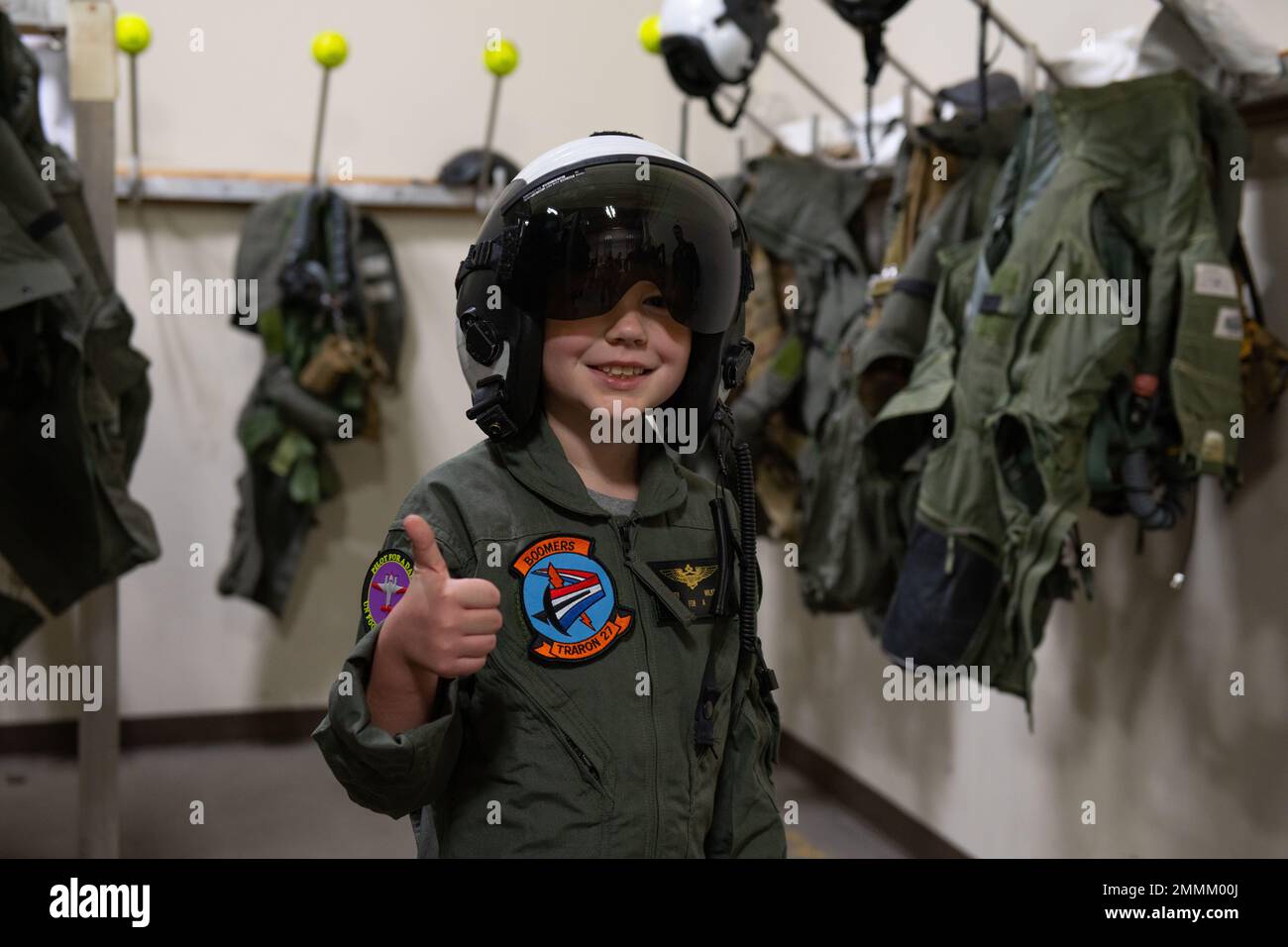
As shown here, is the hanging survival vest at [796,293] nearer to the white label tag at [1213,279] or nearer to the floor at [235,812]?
the floor at [235,812]

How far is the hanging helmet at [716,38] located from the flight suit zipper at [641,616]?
186 centimetres

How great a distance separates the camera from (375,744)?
0.86m

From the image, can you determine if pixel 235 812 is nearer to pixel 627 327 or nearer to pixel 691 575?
pixel 691 575

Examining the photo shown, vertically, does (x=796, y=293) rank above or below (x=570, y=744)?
above

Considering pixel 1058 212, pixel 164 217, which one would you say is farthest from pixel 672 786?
pixel 164 217

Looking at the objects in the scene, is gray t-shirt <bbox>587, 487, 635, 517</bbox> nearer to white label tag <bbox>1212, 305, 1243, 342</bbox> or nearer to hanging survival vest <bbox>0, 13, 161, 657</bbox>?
white label tag <bbox>1212, 305, 1243, 342</bbox>

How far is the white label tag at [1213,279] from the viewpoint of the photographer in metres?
1.81

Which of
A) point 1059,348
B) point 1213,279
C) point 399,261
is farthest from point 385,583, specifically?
point 399,261

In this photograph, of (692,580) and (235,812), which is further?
(235,812)

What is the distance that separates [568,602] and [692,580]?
0.12m

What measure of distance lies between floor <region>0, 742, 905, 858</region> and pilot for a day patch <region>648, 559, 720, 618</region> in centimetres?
185

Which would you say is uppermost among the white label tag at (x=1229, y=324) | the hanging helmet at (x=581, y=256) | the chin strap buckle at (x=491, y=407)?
the white label tag at (x=1229, y=324)

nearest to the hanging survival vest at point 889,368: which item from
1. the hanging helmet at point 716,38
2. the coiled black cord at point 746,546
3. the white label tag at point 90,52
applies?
the hanging helmet at point 716,38
